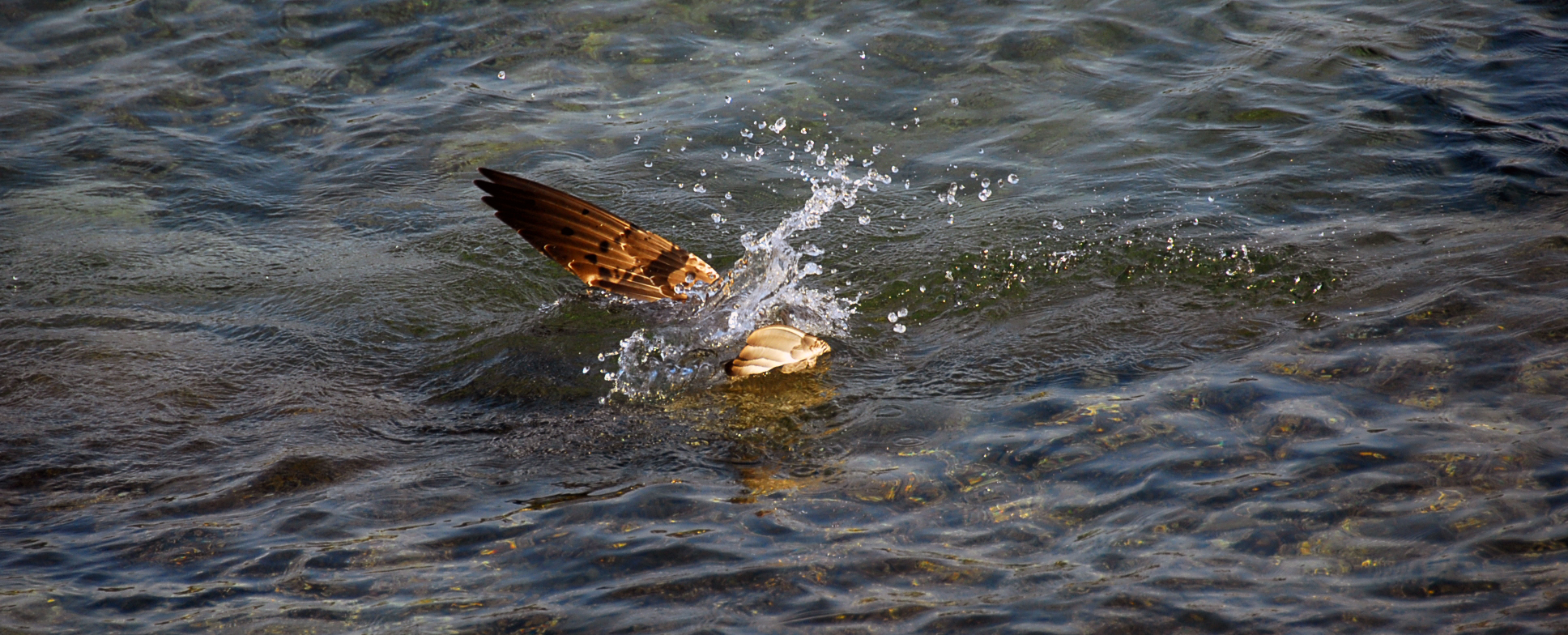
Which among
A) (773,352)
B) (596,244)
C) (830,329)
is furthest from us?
(596,244)

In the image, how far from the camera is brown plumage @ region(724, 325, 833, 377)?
4.59 m

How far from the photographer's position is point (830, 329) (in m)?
5.27

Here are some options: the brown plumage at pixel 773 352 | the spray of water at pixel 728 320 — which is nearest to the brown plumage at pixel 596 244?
the spray of water at pixel 728 320

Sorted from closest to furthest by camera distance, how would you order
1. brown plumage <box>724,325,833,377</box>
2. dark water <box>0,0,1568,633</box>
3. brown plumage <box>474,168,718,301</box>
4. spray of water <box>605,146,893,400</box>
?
1. dark water <box>0,0,1568,633</box>
2. brown plumage <box>724,325,833,377</box>
3. spray of water <box>605,146,893,400</box>
4. brown plumage <box>474,168,718,301</box>

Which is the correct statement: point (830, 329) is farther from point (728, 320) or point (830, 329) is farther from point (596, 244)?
point (596, 244)

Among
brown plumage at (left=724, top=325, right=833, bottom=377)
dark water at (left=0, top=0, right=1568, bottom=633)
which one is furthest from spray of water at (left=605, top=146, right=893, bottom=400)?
brown plumage at (left=724, top=325, right=833, bottom=377)

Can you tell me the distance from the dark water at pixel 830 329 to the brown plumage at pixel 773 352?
14cm

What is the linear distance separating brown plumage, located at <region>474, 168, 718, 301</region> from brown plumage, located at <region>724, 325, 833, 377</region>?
93cm

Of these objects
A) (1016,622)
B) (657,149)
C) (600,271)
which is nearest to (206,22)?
(657,149)

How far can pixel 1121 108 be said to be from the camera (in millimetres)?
7414

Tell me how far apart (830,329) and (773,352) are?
682 mm

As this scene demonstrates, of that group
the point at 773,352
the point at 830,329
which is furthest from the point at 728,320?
the point at 773,352

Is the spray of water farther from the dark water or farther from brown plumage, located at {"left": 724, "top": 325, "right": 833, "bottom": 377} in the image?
brown plumage, located at {"left": 724, "top": 325, "right": 833, "bottom": 377}

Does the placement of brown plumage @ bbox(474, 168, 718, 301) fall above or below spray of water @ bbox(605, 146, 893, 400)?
above
